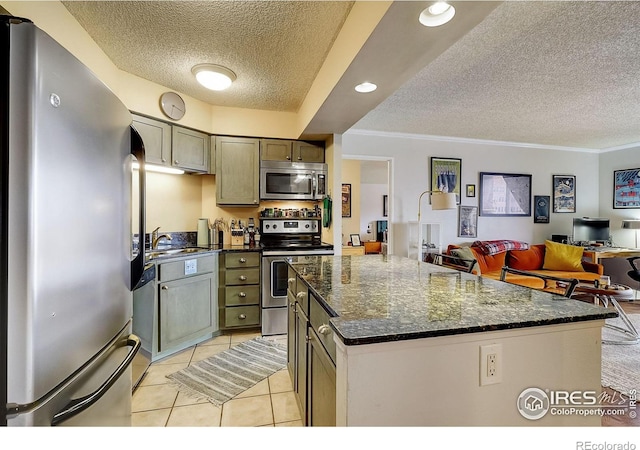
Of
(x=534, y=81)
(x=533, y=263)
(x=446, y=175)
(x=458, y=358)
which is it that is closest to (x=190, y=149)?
(x=458, y=358)

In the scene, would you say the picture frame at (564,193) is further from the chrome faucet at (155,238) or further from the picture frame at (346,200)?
the chrome faucet at (155,238)

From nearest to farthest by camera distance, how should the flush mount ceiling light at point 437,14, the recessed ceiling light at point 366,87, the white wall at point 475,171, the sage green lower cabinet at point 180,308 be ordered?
the flush mount ceiling light at point 437,14
the recessed ceiling light at point 366,87
the sage green lower cabinet at point 180,308
the white wall at point 475,171

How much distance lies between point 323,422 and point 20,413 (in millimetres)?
963

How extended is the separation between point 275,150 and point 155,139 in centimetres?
125

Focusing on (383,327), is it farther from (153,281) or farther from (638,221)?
(638,221)

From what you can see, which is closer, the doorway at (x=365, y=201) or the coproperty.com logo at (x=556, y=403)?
the coproperty.com logo at (x=556, y=403)

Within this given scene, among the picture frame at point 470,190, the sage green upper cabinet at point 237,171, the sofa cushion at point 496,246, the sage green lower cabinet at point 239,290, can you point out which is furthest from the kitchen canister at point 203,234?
the picture frame at point 470,190

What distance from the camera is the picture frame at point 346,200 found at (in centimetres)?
712

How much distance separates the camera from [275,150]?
3.48 metres

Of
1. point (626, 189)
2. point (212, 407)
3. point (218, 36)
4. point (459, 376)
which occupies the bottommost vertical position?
point (212, 407)

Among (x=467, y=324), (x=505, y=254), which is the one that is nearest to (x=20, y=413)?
(x=467, y=324)

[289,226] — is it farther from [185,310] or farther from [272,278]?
[185,310]

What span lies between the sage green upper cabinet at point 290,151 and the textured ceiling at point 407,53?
1.29ft

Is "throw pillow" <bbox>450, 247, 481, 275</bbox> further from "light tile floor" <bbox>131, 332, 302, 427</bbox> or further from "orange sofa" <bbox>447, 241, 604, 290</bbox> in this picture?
"light tile floor" <bbox>131, 332, 302, 427</bbox>
